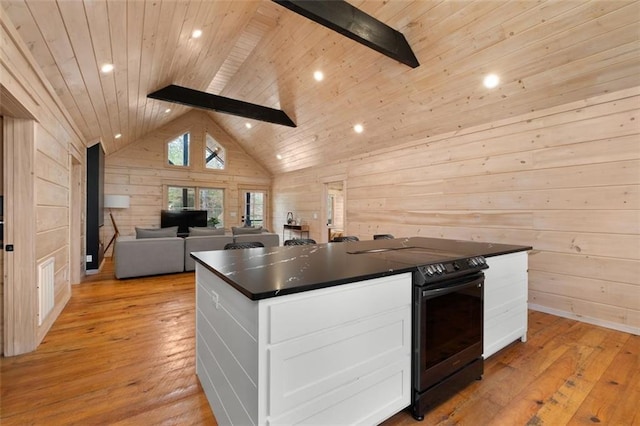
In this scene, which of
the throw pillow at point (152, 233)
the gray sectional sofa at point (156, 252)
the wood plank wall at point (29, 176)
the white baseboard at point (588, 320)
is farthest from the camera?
the throw pillow at point (152, 233)

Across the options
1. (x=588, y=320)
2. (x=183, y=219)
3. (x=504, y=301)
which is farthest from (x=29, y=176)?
(x=183, y=219)

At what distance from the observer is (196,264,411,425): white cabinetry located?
3.72 ft

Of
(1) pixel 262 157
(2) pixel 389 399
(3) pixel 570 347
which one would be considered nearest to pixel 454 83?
(3) pixel 570 347

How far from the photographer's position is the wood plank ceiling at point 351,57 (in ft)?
7.59

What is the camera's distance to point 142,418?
5.36 feet

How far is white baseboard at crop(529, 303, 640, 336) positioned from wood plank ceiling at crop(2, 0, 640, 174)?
7.80 ft

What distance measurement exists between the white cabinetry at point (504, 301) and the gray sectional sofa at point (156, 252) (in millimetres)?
3978

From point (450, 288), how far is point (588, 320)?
260 cm

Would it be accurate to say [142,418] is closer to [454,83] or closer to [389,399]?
[389,399]

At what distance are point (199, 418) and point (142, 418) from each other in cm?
32

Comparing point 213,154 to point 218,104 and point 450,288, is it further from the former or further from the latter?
point 450,288

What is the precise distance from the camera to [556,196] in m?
3.30

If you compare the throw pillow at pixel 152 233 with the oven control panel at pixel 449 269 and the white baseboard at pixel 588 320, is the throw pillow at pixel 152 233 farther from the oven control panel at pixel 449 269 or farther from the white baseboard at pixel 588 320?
the white baseboard at pixel 588 320

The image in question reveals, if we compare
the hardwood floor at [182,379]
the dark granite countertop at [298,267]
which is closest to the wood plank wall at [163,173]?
the hardwood floor at [182,379]
